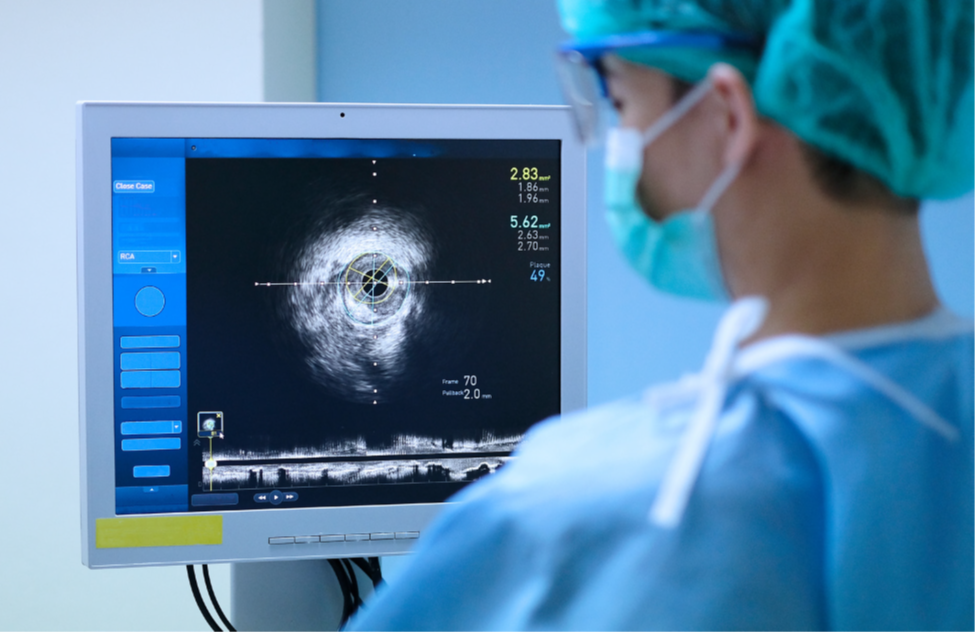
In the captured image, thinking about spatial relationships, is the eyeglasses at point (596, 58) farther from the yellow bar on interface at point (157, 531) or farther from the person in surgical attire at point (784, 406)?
the yellow bar on interface at point (157, 531)

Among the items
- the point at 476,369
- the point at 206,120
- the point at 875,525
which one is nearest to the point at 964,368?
the point at 875,525

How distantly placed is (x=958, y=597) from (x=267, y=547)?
0.80 meters

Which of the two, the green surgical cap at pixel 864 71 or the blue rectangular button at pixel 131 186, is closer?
the green surgical cap at pixel 864 71

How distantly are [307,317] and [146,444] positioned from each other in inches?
10.0

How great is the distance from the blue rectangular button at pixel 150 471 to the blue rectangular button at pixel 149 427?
44 mm

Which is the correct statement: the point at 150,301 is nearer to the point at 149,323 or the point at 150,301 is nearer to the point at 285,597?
the point at 149,323

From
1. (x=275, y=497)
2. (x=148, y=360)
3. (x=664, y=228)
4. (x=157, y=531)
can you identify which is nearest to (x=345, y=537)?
(x=275, y=497)

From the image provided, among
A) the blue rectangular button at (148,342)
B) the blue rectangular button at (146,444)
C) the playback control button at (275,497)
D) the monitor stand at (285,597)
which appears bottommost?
the monitor stand at (285,597)

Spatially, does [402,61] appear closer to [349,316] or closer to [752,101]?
[349,316]

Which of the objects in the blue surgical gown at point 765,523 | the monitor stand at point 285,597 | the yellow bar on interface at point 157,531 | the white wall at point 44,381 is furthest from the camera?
the white wall at point 44,381

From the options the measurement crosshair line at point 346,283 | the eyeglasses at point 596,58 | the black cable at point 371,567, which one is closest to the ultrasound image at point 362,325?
the measurement crosshair line at point 346,283

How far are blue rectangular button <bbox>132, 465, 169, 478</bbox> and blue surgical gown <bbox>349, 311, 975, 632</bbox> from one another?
2.08 ft

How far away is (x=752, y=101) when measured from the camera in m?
0.44

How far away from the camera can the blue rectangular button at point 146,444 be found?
0.99 m
